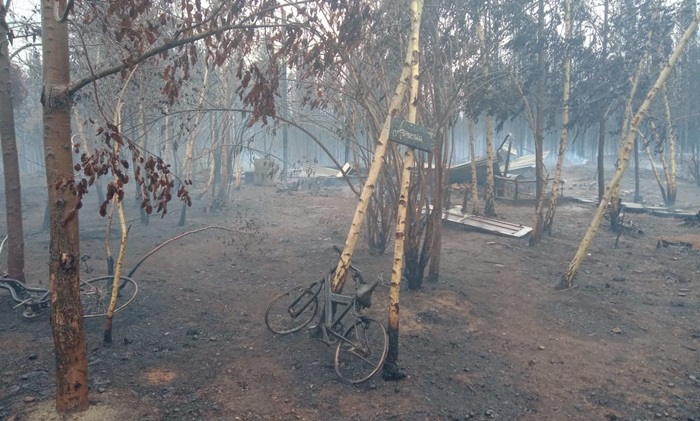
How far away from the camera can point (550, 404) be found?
15.7 feet

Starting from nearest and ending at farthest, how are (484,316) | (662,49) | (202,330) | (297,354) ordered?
1. (297,354)
2. (202,330)
3. (484,316)
4. (662,49)

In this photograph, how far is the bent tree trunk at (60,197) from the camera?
3.58 m

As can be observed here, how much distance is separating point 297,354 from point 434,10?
21.2 feet

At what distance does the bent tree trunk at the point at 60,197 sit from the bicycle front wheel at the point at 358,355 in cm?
260

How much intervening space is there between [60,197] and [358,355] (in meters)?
3.27

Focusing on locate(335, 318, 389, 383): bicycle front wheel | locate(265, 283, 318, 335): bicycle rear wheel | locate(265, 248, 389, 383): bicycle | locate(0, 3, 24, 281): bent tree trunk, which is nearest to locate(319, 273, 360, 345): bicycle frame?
locate(265, 248, 389, 383): bicycle

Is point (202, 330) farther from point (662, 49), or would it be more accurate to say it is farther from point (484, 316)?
point (662, 49)

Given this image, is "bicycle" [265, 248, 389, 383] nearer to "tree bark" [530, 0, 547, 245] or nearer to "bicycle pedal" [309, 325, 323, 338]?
"bicycle pedal" [309, 325, 323, 338]

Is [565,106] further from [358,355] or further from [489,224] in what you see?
[358,355]

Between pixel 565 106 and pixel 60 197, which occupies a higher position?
pixel 565 106

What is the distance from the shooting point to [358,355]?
513 centimetres

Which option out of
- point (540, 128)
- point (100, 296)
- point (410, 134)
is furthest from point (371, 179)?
point (540, 128)

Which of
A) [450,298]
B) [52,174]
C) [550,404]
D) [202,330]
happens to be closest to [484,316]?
[450,298]

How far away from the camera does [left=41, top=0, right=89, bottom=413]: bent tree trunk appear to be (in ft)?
11.7
